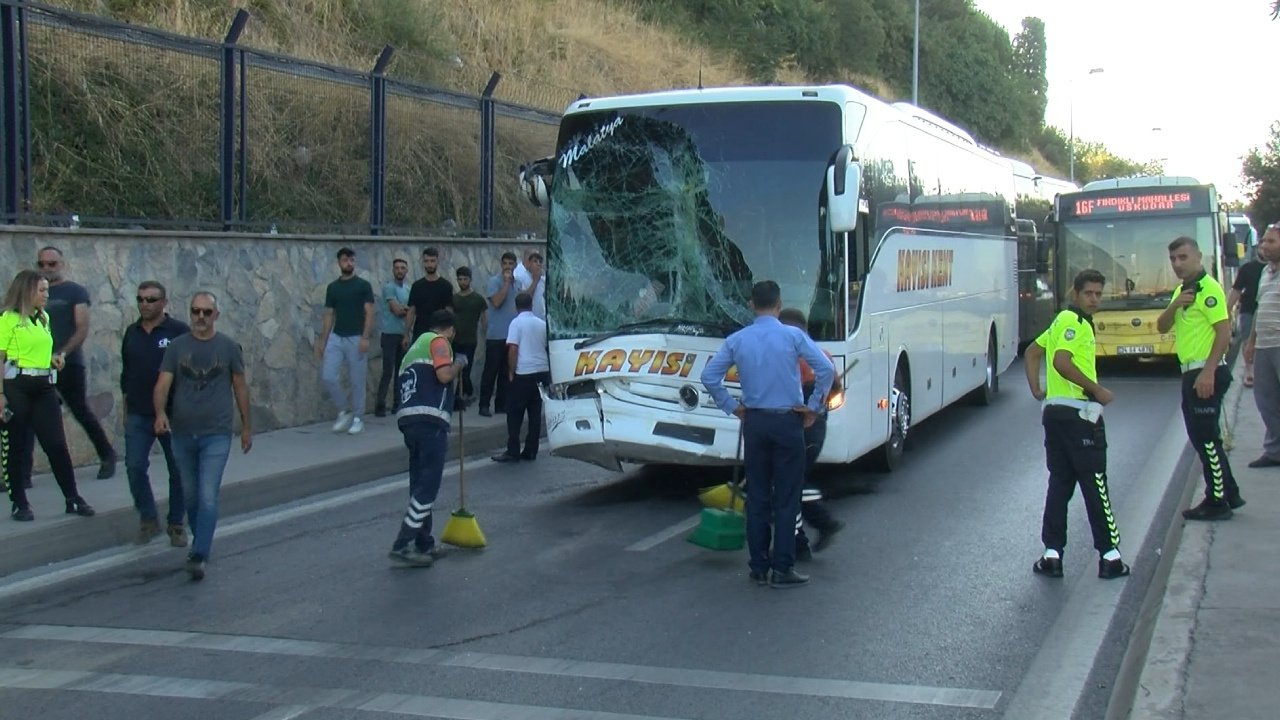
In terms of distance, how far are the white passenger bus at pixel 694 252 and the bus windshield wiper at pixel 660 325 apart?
0.04 feet

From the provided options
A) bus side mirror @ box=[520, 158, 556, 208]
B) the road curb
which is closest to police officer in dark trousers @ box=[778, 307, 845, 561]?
bus side mirror @ box=[520, 158, 556, 208]

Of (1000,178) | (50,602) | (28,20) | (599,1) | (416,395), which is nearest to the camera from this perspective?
(50,602)

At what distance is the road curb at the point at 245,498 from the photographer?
871cm

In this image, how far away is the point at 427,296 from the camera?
14.6m

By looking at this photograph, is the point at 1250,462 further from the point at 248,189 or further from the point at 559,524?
the point at 248,189

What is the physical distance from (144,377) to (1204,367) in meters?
7.06

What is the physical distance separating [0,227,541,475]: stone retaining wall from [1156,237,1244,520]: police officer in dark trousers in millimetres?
8946

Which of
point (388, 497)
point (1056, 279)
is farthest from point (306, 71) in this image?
point (1056, 279)

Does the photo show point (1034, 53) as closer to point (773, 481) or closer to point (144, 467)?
point (773, 481)

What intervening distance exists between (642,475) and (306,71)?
21.5 feet

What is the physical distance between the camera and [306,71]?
1520cm

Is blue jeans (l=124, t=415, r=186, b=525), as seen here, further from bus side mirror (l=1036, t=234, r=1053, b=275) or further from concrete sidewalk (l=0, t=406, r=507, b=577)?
bus side mirror (l=1036, t=234, r=1053, b=275)

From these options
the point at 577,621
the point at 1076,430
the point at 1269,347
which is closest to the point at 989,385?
the point at 1269,347

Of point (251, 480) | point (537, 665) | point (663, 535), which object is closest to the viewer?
point (537, 665)
